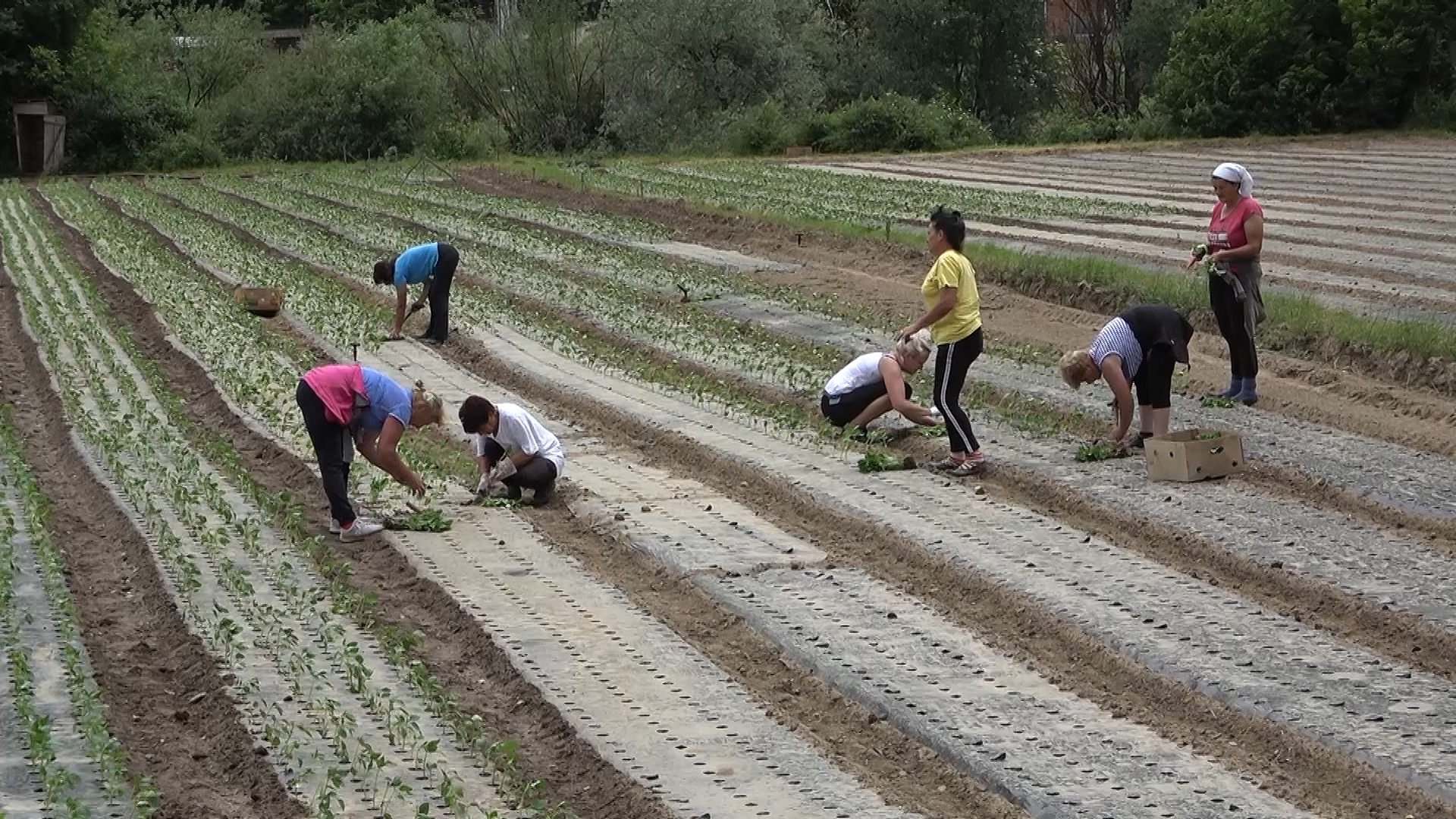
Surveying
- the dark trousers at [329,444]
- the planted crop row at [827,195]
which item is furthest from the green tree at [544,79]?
the dark trousers at [329,444]

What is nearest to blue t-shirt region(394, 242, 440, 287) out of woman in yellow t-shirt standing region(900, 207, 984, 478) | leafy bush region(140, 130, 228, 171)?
woman in yellow t-shirt standing region(900, 207, 984, 478)

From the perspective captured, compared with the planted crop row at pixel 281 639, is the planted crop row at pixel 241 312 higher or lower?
lower

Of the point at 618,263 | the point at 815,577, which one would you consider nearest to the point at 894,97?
the point at 618,263

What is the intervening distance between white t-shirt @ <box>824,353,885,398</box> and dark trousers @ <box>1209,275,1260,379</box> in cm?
236

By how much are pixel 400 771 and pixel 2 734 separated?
1576 millimetres

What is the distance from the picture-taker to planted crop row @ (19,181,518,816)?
6711mm

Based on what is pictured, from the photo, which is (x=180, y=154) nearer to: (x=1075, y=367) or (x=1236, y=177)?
(x=1236, y=177)

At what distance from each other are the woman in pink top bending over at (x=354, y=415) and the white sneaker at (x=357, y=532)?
18 cm

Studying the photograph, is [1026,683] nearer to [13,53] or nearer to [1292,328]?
[1292,328]

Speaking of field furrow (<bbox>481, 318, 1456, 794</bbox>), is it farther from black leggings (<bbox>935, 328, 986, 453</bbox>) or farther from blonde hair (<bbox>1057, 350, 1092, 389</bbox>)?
blonde hair (<bbox>1057, 350, 1092, 389</bbox>)

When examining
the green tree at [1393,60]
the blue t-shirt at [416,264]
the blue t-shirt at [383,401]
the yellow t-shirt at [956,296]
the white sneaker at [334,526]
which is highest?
the green tree at [1393,60]

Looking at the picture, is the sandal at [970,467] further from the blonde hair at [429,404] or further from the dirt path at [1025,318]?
the blonde hair at [429,404]

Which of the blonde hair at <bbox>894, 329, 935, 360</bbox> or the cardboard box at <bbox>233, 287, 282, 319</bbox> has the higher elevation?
the blonde hair at <bbox>894, 329, 935, 360</bbox>

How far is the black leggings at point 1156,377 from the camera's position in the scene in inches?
436
